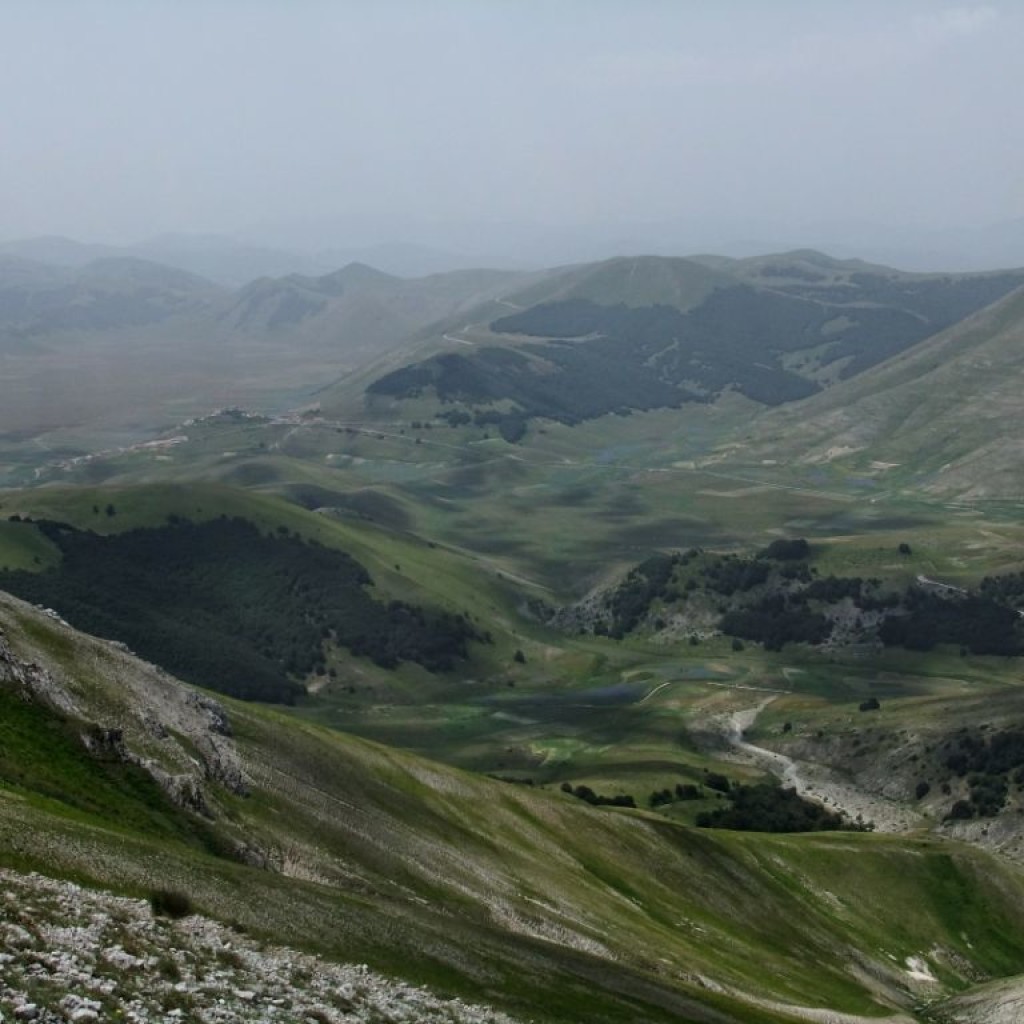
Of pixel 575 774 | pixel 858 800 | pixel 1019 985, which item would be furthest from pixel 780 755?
pixel 1019 985

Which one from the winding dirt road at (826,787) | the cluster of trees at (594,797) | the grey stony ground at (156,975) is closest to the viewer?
the grey stony ground at (156,975)

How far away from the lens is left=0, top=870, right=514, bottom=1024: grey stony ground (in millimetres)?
26719

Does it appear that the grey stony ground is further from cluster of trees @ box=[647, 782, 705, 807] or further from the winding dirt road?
the winding dirt road

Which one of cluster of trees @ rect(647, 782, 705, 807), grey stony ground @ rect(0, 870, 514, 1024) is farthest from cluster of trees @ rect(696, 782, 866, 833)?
grey stony ground @ rect(0, 870, 514, 1024)

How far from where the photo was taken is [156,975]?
30156mm

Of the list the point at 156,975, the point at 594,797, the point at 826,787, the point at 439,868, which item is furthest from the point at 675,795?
the point at 156,975

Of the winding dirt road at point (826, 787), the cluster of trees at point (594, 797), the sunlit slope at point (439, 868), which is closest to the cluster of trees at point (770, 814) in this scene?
the winding dirt road at point (826, 787)

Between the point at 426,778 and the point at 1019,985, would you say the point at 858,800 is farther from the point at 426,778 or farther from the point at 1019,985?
the point at 426,778

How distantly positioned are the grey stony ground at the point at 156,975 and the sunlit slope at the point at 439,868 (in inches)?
88.1

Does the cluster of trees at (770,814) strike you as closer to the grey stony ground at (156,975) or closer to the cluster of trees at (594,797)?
the cluster of trees at (594,797)

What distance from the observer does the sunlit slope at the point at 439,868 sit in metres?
42.4

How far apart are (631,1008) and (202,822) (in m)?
20.9

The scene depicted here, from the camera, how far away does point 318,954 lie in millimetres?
38125

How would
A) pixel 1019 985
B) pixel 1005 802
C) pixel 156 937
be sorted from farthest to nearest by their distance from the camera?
pixel 1005 802
pixel 1019 985
pixel 156 937
